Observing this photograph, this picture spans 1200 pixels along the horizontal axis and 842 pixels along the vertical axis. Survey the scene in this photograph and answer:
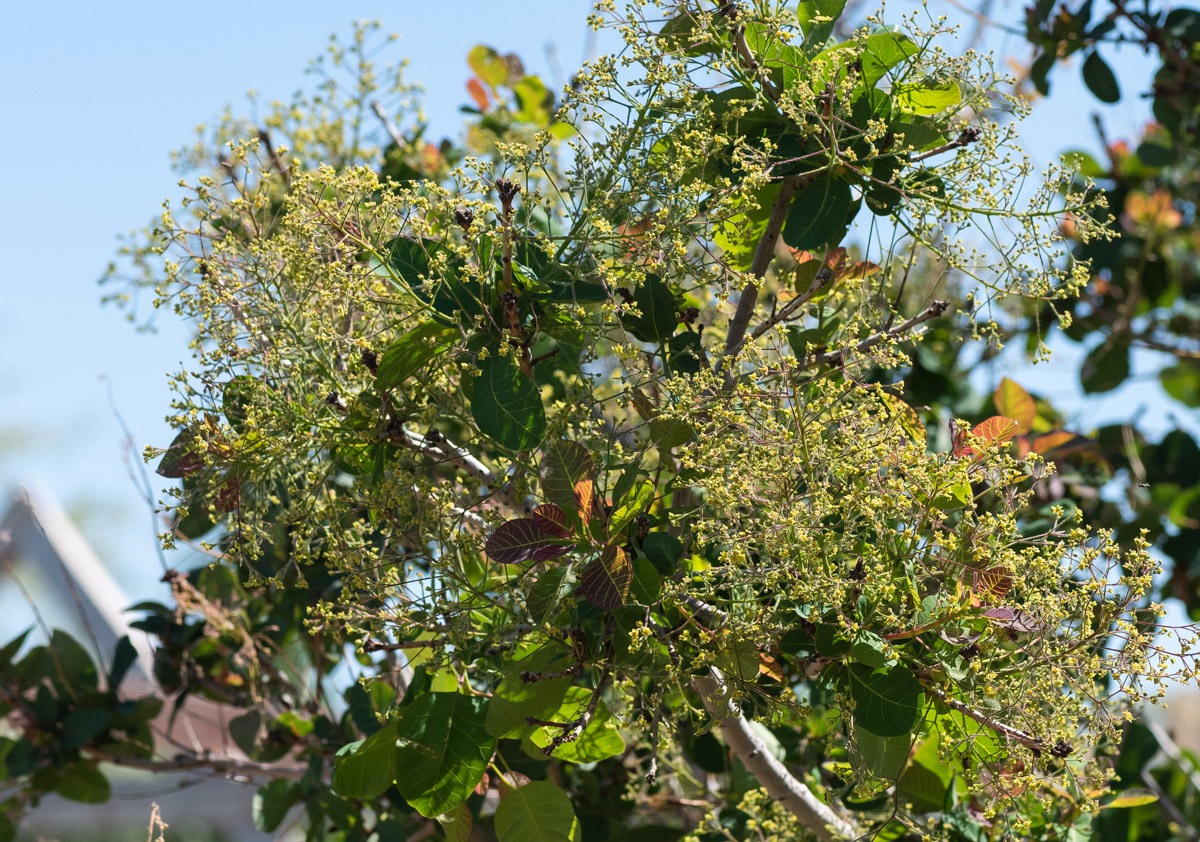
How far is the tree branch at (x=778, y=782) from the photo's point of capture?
1.14m

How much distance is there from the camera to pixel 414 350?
976 mm

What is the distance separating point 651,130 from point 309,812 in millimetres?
1212

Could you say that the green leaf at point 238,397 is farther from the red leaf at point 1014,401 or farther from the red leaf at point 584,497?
the red leaf at point 1014,401

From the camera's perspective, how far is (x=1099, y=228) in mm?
1023

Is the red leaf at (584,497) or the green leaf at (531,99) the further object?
the green leaf at (531,99)

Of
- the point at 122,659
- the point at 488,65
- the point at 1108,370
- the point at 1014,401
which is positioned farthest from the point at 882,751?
the point at 1108,370

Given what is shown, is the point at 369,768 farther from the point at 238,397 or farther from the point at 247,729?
the point at 247,729

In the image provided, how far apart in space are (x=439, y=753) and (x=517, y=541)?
235 mm

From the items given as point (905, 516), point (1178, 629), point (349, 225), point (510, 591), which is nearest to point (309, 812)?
point (510, 591)

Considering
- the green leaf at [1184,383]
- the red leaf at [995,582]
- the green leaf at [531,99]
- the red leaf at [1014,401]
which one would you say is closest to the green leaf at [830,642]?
the red leaf at [995,582]

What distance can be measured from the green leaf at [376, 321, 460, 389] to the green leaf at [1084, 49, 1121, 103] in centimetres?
154

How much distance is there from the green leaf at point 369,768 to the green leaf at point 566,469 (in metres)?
0.33

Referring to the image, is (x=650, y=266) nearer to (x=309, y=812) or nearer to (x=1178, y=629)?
(x=1178, y=629)

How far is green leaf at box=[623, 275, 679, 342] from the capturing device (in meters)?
1.05
